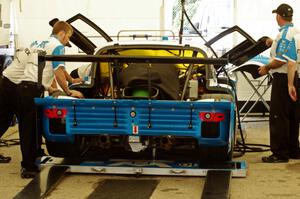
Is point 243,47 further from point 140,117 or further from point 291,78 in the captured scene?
point 140,117

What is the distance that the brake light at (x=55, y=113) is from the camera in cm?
578

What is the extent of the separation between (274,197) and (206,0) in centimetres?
774

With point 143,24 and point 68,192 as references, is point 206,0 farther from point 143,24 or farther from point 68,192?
point 68,192

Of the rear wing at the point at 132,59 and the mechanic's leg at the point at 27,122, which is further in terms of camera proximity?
the mechanic's leg at the point at 27,122

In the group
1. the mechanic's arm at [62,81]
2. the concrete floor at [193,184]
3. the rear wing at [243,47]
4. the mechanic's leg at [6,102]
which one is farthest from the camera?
the rear wing at [243,47]

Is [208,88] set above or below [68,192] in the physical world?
above

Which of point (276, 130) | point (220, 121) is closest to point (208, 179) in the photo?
point (220, 121)

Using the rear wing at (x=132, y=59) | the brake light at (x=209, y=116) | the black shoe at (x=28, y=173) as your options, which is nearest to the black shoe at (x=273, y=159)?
the brake light at (x=209, y=116)

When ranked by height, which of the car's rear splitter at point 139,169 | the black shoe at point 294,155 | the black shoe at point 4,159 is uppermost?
the car's rear splitter at point 139,169

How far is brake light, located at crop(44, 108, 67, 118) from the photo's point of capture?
19.0 ft

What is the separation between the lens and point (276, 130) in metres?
7.01

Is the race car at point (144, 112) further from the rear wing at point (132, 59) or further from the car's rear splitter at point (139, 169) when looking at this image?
the car's rear splitter at point (139, 169)

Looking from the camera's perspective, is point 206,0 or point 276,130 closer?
point 276,130

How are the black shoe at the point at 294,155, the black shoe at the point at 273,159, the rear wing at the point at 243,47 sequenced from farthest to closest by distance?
the rear wing at the point at 243,47
the black shoe at the point at 294,155
the black shoe at the point at 273,159
